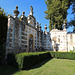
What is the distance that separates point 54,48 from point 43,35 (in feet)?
11.8

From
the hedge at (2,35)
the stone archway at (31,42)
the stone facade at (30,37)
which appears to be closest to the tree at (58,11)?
the stone facade at (30,37)

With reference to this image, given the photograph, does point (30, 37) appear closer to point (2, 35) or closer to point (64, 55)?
point (2, 35)

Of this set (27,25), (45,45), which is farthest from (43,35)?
(27,25)

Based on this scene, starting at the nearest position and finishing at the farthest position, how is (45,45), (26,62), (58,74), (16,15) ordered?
(58,74)
(26,62)
(16,15)
(45,45)

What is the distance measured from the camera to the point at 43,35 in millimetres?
16156

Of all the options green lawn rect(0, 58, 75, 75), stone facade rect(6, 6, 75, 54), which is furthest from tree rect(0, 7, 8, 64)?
green lawn rect(0, 58, 75, 75)

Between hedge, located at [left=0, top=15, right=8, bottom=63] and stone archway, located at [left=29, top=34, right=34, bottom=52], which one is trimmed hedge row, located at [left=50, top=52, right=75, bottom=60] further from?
hedge, located at [left=0, top=15, right=8, bottom=63]

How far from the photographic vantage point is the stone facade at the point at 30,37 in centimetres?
793

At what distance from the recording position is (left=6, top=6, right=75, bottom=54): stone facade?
312 inches

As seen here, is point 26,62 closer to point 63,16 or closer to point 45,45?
point 45,45

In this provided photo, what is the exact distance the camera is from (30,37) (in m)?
12.0

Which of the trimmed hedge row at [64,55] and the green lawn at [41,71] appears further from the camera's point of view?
the trimmed hedge row at [64,55]

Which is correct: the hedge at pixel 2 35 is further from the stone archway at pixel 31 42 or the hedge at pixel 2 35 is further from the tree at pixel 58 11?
the tree at pixel 58 11

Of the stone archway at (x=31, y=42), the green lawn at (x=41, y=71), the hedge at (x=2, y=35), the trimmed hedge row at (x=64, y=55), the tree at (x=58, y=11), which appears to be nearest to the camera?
the green lawn at (x=41, y=71)
